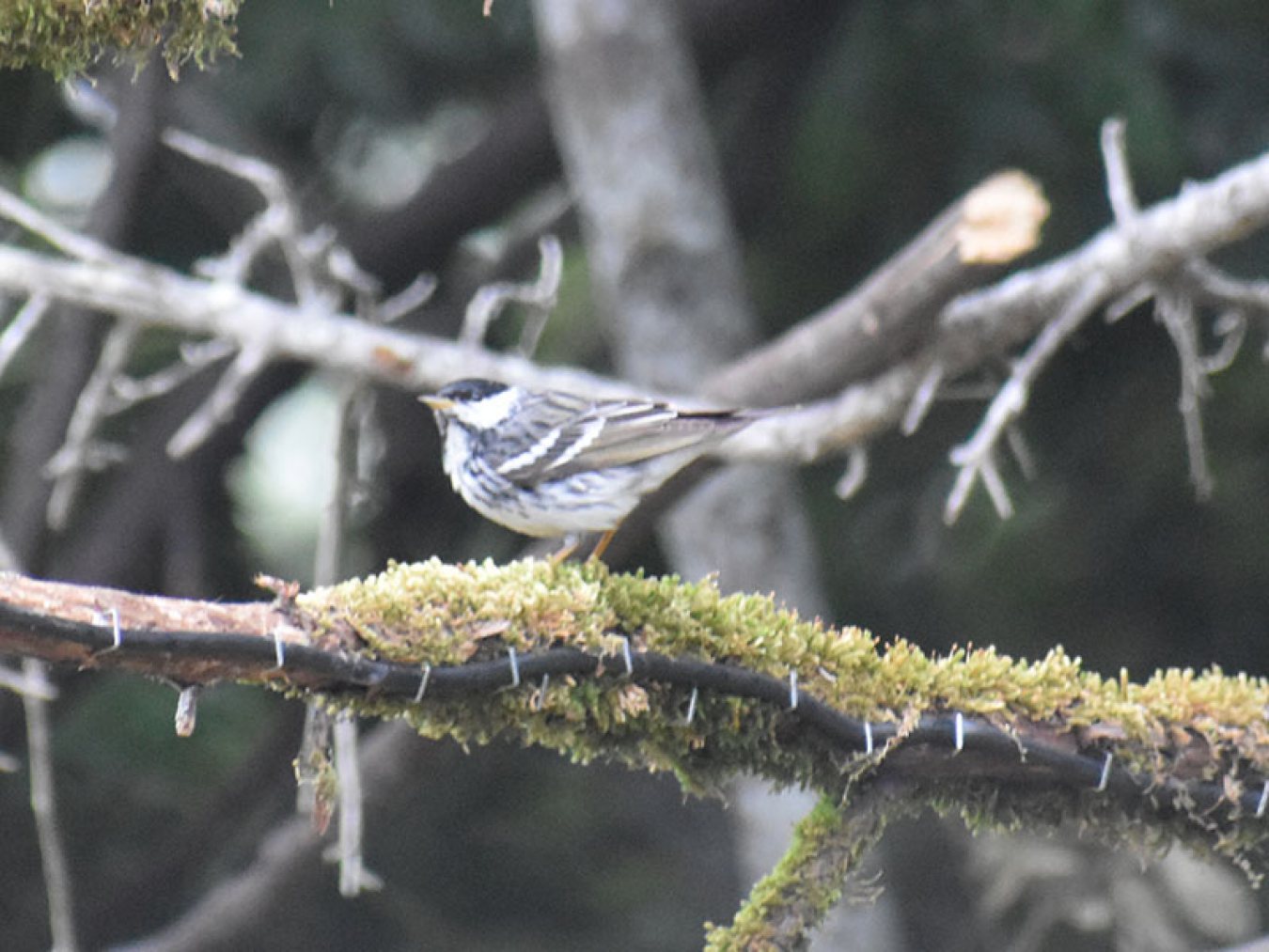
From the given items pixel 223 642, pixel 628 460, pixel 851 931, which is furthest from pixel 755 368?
pixel 223 642

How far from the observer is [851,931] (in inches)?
253

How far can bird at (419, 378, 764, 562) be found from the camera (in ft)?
14.1

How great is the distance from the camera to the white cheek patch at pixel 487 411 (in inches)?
182

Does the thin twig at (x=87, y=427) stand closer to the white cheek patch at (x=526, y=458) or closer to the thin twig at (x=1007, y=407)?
the white cheek patch at (x=526, y=458)

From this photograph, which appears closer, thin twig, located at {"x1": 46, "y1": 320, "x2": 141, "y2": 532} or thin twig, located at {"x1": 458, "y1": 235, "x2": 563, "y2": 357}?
thin twig, located at {"x1": 458, "y1": 235, "x2": 563, "y2": 357}

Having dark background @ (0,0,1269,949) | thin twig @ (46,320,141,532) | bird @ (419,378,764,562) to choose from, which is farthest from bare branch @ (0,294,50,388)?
bird @ (419,378,764,562)

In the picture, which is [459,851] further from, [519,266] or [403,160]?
[403,160]

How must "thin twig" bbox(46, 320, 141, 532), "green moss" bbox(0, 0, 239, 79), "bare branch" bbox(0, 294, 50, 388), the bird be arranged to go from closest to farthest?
"green moss" bbox(0, 0, 239, 79), the bird, "bare branch" bbox(0, 294, 50, 388), "thin twig" bbox(46, 320, 141, 532)

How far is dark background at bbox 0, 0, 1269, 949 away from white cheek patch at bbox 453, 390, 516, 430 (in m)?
1.62

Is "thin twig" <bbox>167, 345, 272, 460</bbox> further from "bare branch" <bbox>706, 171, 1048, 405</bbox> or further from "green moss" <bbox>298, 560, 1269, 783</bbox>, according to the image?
"green moss" <bbox>298, 560, 1269, 783</bbox>

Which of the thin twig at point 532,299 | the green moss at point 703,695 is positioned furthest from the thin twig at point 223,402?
the green moss at point 703,695

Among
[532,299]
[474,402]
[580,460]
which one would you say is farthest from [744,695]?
[532,299]

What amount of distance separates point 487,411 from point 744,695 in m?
1.99

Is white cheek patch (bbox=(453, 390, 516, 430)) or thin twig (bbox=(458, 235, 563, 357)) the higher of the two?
thin twig (bbox=(458, 235, 563, 357))
